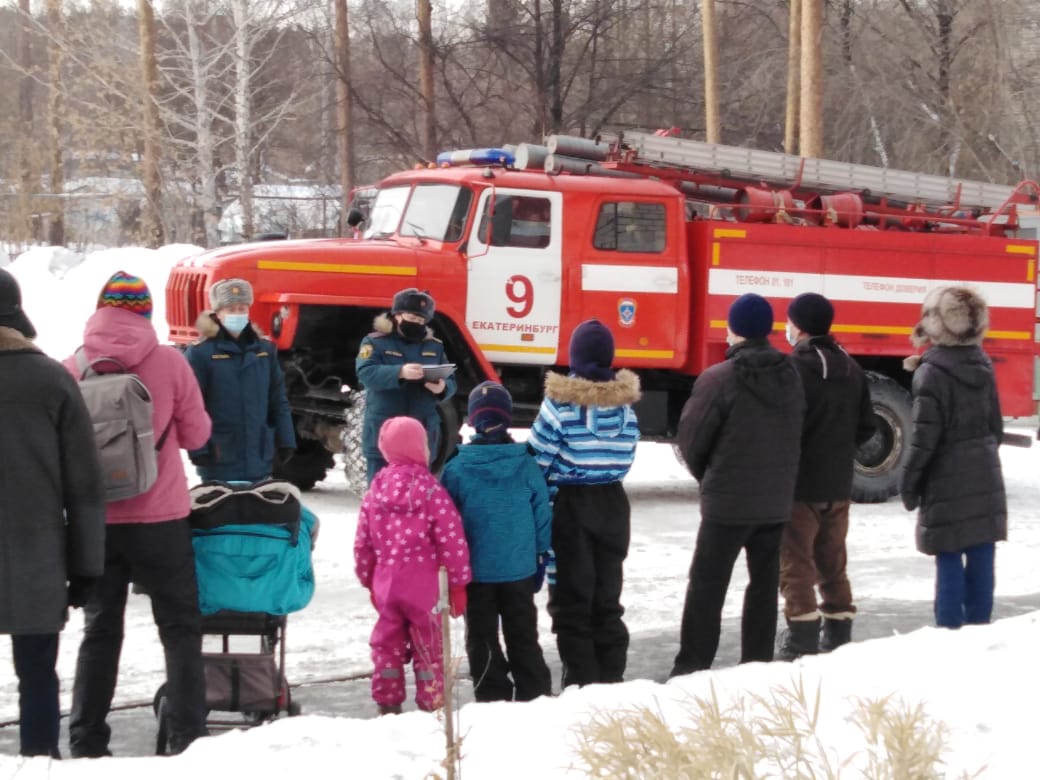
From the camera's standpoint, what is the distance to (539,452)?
19.1ft

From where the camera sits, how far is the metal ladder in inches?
457

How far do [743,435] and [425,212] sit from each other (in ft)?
18.3

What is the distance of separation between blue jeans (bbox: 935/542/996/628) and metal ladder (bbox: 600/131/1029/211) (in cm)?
575

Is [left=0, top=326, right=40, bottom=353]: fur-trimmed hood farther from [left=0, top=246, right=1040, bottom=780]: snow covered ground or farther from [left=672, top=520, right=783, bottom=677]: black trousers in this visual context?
[left=672, top=520, right=783, bottom=677]: black trousers

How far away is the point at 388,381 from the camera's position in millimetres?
8055

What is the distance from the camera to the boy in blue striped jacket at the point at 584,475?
580 centimetres

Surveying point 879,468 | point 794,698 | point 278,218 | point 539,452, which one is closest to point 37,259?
point 278,218

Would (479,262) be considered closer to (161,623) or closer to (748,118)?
(161,623)

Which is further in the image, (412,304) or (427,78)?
(427,78)

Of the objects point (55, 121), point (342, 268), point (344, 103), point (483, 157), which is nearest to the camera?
point (342, 268)

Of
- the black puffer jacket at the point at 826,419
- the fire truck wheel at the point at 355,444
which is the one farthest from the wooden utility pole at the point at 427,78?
the black puffer jacket at the point at 826,419

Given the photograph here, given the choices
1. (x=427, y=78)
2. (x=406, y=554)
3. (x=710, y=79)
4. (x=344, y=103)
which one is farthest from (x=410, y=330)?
(x=344, y=103)

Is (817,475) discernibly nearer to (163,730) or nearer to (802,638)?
(802,638)

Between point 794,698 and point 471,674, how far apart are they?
93.0 inches
